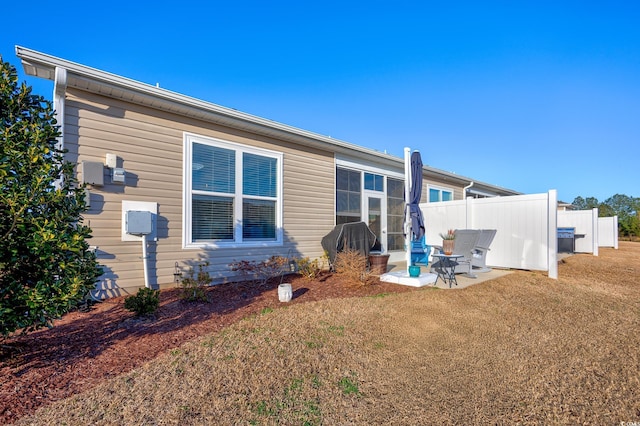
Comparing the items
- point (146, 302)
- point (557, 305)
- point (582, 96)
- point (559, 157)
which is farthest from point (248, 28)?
point (559, 157)

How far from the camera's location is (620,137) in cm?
1520

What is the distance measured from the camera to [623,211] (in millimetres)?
44719

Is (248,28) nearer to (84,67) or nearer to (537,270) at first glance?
(84,67)

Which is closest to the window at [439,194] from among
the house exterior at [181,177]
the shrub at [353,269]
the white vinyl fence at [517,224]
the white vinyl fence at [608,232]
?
the white vinyl fence at [517,224]

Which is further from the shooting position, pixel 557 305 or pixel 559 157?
pixel 559 157

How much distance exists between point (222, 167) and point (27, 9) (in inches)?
199

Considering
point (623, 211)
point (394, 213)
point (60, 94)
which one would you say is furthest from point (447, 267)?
point (623, 211)

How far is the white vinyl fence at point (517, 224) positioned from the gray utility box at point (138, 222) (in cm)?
866

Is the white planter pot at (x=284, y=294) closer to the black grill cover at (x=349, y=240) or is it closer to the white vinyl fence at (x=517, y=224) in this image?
the black grill cover at (x=349, y=240)

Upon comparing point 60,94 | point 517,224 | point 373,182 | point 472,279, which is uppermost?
point 60,94

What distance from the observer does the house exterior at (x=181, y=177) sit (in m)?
4.86

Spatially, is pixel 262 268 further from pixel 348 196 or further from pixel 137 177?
pixel 348 196

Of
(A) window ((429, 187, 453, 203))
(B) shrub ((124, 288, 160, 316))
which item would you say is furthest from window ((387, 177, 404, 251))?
(B) shrub ((124, 288, 160, 316))

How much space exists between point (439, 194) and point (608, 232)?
12.4 m
